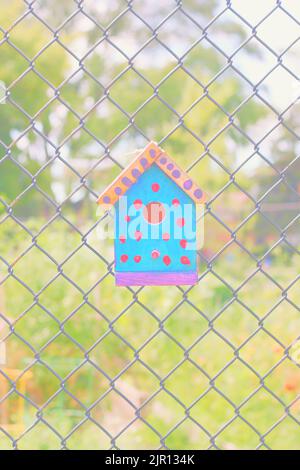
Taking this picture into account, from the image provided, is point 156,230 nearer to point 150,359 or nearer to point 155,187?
point 155,187

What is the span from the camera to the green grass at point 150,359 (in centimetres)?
439

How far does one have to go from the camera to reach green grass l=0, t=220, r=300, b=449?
4.39 metres

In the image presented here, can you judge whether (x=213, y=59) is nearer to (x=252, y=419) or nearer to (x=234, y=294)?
(x=252, y=419)

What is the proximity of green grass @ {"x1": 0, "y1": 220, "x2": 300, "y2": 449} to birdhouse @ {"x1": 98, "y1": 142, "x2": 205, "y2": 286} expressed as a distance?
179 cm

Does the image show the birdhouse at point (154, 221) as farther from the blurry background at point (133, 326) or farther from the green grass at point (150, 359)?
the green grass at point (150, 359)

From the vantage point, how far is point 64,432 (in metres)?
4.94

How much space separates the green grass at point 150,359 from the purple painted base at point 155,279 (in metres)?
1.78

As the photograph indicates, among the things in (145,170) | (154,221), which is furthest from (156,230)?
(145,170)

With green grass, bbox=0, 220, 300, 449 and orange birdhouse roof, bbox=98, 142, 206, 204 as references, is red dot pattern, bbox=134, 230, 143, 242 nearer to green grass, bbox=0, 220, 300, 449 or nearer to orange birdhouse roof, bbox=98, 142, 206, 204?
orange birdhouse roof, bbox=98, 142, 206, 204

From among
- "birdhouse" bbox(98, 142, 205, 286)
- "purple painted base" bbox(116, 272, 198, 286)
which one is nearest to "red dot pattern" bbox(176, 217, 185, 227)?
"birdhouse" bbox(98, 142, 205, 286)

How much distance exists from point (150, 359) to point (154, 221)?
325 centimetres

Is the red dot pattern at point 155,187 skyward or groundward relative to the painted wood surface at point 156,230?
skyward

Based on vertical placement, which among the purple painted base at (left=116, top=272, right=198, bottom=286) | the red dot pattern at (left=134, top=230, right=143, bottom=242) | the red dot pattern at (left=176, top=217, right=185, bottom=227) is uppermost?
the red dot pattern at (left=176, top=217, right=185, bottom=227)

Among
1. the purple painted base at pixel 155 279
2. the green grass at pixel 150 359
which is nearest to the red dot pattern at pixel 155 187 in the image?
the purple painted base at pixel 155 279
